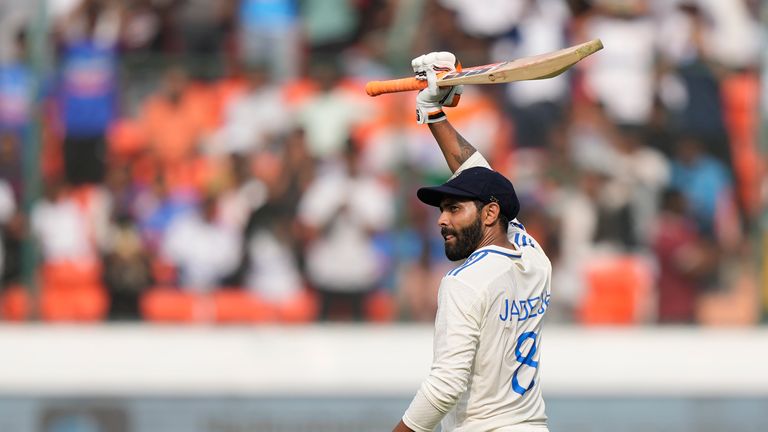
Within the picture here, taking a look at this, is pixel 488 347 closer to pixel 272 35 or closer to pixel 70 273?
pixel 70 273

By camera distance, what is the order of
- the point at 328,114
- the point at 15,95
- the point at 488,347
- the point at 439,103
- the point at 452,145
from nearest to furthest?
the point at 488,347 → the point at 439,103 → the point at 452,145 → the point at 15,95 → the point at 328,114

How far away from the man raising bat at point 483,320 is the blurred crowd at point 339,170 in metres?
4.01

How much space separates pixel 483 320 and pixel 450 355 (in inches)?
5.9

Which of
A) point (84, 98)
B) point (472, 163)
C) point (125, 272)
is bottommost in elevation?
point (125, 272)

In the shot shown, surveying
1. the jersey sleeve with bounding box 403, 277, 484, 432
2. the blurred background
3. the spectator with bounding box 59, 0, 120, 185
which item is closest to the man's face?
the jersey sleeve with bounding box 403, 277, 484, 432

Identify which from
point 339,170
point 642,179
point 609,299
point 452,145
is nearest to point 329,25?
point 339,170

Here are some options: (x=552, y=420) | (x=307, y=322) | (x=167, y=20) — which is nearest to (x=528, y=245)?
(x=552, y=420)

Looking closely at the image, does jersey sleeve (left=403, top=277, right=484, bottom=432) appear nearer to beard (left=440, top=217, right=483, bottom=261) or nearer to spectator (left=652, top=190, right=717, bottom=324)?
beard (left=440, top=217, right=483, bottom=261)

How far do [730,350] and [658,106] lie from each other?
1.58m

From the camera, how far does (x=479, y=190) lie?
149 inches

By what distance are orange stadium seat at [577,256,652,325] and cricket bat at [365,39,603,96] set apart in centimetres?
402

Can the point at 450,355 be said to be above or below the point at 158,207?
below

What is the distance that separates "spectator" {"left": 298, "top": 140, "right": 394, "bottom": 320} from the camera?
7941 mm

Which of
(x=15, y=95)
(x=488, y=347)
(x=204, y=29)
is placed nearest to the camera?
(x=488, y=347)
